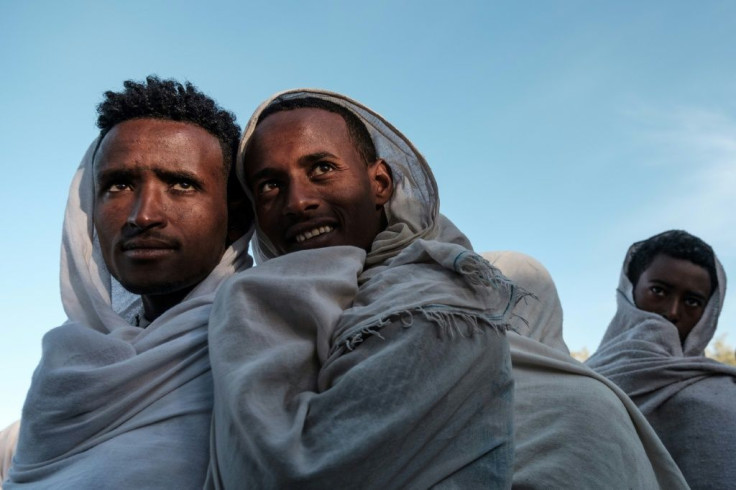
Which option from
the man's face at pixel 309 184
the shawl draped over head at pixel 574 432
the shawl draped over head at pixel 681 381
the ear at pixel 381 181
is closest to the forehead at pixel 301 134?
the man's face at pixel 309 184

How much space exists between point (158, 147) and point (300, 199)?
0.51 m

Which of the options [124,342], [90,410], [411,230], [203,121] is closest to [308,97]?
[203,121]

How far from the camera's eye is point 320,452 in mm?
1785

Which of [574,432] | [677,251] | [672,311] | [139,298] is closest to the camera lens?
[574,432]

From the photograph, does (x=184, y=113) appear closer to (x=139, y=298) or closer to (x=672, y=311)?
(x=139, y=298)

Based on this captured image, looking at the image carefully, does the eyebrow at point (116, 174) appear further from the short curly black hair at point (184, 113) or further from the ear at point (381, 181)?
the ear at point (381, 181)

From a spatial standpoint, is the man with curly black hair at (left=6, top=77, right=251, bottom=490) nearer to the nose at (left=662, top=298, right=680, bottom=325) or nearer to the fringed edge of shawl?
the fringed edge of shawl

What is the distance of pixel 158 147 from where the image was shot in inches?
106

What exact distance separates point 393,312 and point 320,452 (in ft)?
1.22

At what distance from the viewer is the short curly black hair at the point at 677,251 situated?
15.1 ft

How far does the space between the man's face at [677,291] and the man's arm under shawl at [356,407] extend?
2.83m

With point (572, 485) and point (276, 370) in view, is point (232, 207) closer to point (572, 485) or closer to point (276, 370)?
point (276, 370)

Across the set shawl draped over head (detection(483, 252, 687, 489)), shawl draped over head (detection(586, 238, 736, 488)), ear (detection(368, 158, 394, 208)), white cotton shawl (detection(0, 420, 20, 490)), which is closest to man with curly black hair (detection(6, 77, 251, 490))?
ear (detection(368, 158, 394, 208))

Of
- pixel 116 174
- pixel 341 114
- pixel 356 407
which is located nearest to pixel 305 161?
pixel 341 114
